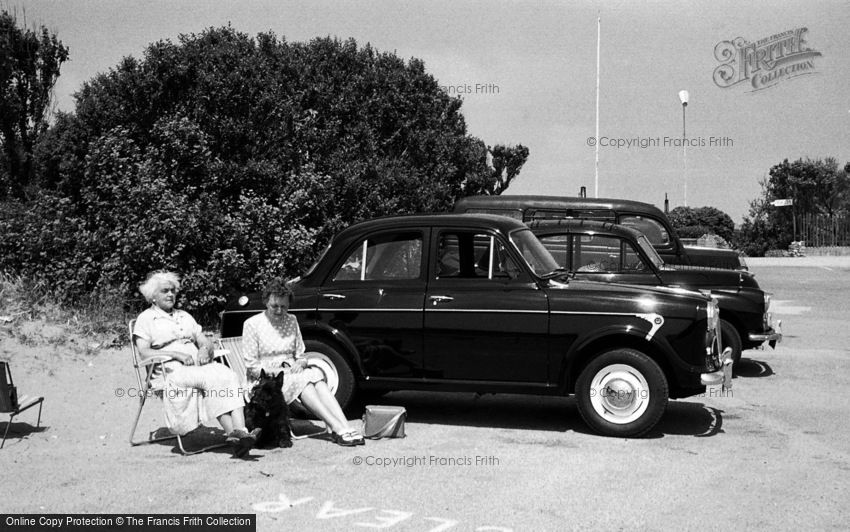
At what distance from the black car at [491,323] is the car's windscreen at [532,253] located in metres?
0.02

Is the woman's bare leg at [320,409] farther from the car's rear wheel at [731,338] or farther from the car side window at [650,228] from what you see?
the car side window at [650,228]

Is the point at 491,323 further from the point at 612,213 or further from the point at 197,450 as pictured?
the point at 612,213

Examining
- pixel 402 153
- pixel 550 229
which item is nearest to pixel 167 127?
pixel 550 229

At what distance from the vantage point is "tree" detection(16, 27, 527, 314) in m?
15.7

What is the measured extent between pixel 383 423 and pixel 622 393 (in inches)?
80.8

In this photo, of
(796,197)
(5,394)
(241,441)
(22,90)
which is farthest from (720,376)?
(796,197)

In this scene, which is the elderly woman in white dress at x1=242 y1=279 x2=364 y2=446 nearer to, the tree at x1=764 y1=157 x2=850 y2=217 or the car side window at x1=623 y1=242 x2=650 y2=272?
the car side window at x1=623 y1=242 x2=650 y2=272

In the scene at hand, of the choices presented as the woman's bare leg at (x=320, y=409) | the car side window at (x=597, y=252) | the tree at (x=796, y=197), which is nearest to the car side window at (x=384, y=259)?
the woman's bare leg at (x=320, y=409)

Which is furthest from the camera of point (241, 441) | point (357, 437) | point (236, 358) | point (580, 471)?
point (236, 358)

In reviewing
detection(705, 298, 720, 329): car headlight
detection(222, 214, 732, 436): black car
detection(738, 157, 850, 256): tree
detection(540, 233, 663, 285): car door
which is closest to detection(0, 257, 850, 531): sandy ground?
detection(222, 214, 732, 436): black car

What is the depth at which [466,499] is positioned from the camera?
22.5 ft

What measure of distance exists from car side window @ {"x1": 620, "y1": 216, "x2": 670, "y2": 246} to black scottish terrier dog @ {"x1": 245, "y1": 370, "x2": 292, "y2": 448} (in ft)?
27.4

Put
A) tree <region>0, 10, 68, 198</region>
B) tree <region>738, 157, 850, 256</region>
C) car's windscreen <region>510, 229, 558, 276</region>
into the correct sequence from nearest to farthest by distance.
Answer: car's windscreen <region>510, 229, 558, 276</region> → tree <region>0, 10, 68, 198</region> → tree <region>738, 157, 850, 256</region>

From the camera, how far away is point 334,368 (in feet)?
31.9
